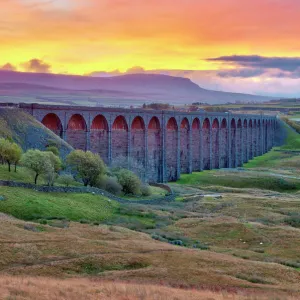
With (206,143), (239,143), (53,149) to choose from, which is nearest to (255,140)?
(239,143)

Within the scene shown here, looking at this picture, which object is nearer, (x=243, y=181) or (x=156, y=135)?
(x=243, y=181)

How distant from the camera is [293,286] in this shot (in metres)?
26.3

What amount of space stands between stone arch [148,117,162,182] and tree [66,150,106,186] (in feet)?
106

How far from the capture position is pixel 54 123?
68812 millimetres

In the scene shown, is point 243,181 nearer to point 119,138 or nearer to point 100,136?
→ point 119,138

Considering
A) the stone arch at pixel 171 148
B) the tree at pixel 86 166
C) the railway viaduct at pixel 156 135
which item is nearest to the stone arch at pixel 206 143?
the railway viaduct at pixel 156 135

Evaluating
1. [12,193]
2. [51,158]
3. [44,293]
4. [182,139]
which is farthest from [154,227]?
[182,139]

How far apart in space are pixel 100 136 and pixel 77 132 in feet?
17.5

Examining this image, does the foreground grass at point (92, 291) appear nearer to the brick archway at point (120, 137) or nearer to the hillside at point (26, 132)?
the hillside at point (26, 132)

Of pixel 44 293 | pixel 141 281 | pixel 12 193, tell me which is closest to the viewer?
pixel 44 293

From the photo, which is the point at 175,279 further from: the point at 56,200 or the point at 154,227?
the point at 56,200

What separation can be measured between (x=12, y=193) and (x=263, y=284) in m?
22.2

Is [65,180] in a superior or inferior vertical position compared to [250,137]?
superior

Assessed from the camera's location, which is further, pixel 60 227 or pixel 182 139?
pixel 182 139
